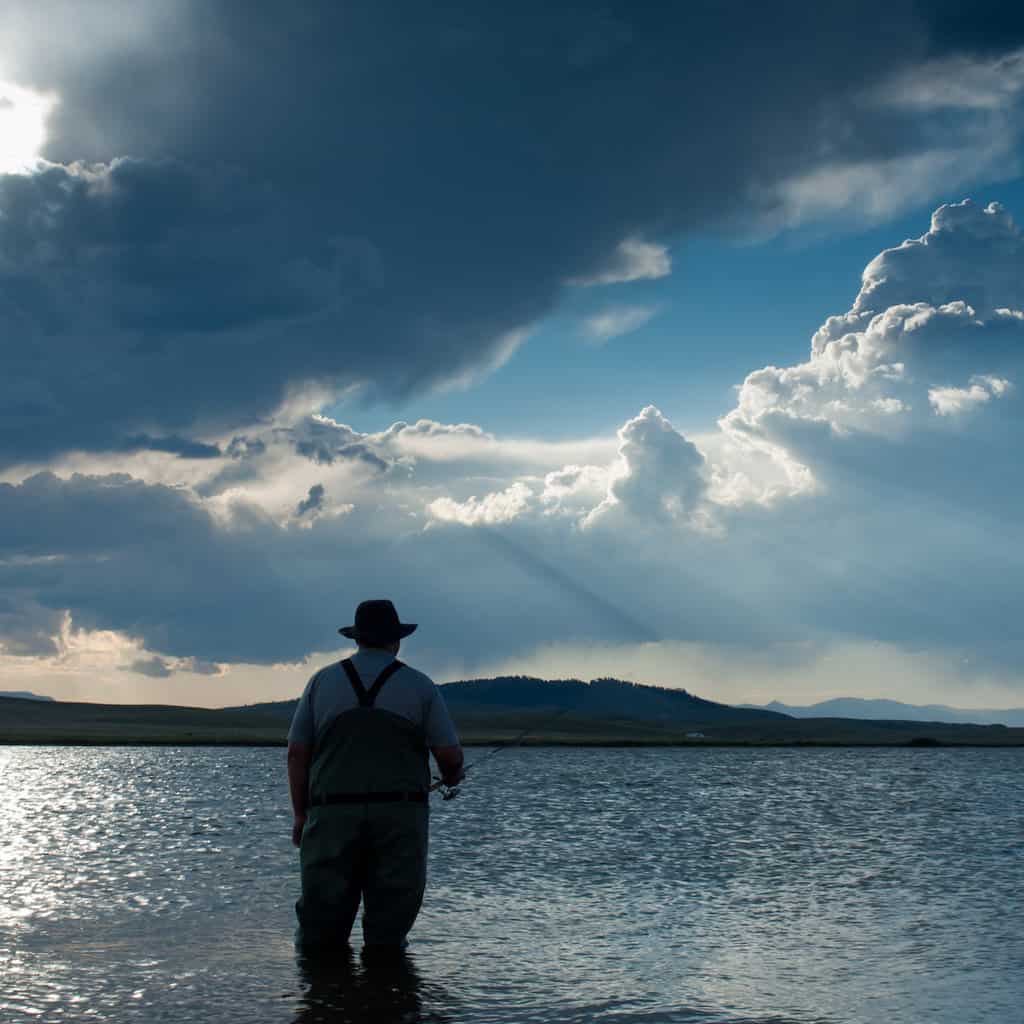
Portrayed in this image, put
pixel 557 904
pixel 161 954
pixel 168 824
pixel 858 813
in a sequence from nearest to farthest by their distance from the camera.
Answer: pixel 161 954 → pixel 557 904 → pixel 168 824 → pixel 858 813

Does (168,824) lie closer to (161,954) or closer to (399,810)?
(161,954)

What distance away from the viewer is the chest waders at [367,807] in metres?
8.48

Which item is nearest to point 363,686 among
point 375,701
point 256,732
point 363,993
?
point 375,701

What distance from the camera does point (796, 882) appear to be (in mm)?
15734

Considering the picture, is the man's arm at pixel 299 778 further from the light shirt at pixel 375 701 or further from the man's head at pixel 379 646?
the man's head at pixel 379 646

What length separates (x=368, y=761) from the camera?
8.48 meters

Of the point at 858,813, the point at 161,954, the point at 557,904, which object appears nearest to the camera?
the point at 161,954

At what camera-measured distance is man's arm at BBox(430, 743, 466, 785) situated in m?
8.53

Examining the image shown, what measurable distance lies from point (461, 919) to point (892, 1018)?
5120 millimetres

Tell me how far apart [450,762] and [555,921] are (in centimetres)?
430

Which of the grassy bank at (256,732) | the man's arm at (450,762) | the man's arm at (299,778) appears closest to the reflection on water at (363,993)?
the man's arm at (299,778)

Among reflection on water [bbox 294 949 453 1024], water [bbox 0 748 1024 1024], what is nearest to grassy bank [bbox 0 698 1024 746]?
water [bbox 0 748 1024 1024]

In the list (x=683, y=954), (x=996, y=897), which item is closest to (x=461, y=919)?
(x=683, y=954)

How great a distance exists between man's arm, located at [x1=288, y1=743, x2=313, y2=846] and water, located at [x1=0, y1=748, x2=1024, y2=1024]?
3.58 feet
